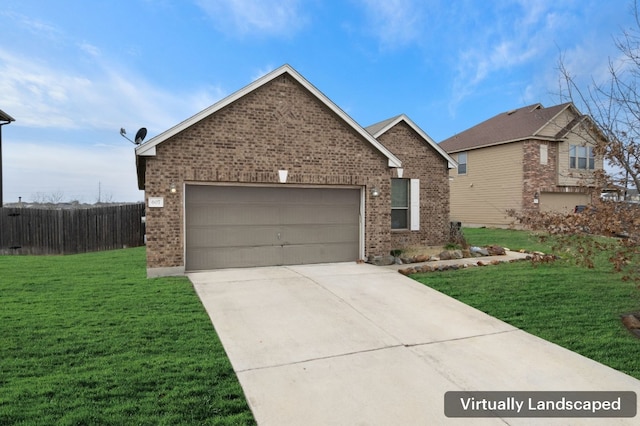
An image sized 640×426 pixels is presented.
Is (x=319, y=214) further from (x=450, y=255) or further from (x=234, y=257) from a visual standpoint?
(x=450, y=255)

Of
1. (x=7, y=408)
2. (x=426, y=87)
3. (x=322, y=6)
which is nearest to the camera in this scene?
(x=7, y=408)

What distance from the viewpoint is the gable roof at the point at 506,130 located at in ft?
70.7

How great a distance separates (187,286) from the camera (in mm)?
8211

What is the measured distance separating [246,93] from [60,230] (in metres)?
11.1

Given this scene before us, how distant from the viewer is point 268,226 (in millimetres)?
10531

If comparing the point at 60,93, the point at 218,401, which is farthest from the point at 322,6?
the point at 218,401

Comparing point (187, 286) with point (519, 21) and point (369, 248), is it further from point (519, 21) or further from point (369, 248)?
point (519, 21)

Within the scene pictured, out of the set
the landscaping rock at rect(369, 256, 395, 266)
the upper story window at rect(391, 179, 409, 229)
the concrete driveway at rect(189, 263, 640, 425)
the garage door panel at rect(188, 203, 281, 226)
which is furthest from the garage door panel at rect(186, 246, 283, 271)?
the upper story window at rect(391, 179, 409, 229)

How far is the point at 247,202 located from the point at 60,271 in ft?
17.6

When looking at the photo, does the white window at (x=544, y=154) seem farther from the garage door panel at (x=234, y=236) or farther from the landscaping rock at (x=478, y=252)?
the garage door panel at (x=234, y=236)

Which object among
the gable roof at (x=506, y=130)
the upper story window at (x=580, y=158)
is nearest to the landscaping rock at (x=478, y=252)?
the gable roof at (x=506, y=130)

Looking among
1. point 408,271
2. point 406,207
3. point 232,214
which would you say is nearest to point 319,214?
point 232,214

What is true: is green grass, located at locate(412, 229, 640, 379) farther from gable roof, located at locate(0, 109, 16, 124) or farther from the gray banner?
gable roof, located at locate(0, 109, 16, 124)

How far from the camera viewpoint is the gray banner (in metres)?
3.73
